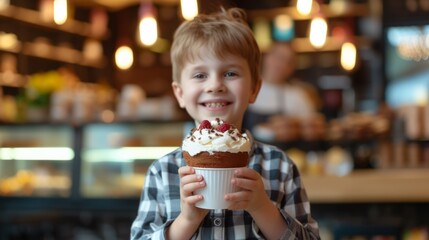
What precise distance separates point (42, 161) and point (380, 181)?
104 inches

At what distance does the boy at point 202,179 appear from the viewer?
4.87ft

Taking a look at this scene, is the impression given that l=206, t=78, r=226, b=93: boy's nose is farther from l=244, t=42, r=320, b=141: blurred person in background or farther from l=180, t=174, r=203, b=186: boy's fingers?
l=244, t=42, r=320, b=141: blurred person in background

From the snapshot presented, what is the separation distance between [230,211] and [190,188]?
21 centimetres

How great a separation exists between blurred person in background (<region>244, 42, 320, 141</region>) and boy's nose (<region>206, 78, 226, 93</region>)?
139 inches

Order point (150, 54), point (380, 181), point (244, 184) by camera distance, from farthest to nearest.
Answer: point (150, 54)
point (380, 181)
point (244, 184)

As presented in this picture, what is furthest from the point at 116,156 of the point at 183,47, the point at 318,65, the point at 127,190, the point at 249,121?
the point at 318,65

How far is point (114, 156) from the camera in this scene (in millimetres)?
5355

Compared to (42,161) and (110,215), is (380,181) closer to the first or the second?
(110,215)

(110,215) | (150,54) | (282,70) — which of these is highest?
(150,54)

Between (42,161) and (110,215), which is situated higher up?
(42,161)

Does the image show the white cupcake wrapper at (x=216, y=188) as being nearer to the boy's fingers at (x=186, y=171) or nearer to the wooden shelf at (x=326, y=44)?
the boy's fingers at (x=186, y=171)

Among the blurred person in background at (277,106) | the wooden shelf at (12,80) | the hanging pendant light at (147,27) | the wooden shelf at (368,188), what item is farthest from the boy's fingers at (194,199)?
the wooden shelf at (12,80)

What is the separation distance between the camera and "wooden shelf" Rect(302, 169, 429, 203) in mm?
4500

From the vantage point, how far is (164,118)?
5293 millimetres
